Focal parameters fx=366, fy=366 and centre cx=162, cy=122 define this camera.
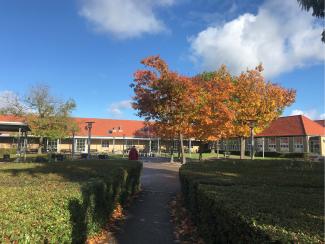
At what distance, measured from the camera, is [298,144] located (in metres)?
50.6

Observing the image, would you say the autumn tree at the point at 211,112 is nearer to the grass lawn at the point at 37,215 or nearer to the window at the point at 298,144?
the grass lawn at the point at 37,215

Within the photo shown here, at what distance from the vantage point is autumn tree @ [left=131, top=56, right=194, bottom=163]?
25578 mm

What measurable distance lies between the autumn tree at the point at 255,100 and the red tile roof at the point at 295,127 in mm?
17289

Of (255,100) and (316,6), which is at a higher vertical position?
(255,100)

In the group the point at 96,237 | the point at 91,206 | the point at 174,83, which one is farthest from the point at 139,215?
the point at 174,83

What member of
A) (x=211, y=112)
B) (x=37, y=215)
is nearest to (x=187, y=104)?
(x=211, y=112)

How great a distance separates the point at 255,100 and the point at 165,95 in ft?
32.2

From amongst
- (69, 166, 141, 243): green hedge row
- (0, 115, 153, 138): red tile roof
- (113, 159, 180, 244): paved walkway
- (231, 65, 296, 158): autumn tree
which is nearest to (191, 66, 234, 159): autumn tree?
(231, 65, 296, 158): autumn tree

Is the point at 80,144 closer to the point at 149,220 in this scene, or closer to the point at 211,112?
the point at 211,112

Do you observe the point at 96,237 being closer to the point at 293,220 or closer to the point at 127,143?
the point at 293,220

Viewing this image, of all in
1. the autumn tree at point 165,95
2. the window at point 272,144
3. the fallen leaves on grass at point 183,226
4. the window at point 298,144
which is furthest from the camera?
the window at point 272,144

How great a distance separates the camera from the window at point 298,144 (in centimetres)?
4994

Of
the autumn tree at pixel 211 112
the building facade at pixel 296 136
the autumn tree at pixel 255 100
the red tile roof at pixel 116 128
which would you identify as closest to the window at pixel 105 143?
the red tile roof at pixel 116 128

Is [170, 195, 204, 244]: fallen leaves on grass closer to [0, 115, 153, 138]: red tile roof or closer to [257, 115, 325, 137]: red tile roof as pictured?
[257, 115, 325, 137]: red tile roof
